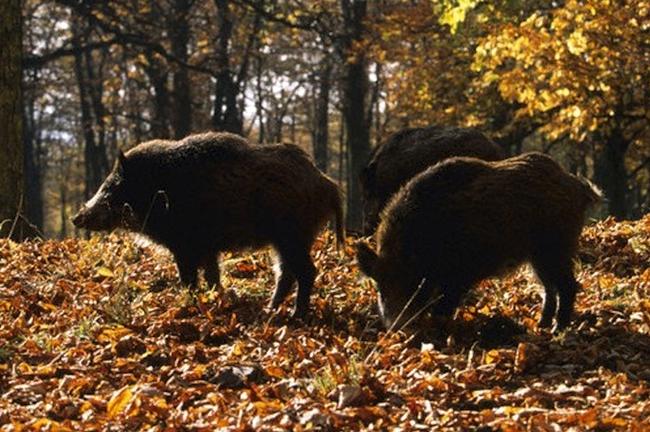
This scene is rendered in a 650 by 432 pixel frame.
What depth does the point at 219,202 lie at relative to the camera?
7133 millimetres

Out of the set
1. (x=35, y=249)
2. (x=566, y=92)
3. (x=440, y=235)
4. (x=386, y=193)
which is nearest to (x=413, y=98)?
(x=566, y=92)

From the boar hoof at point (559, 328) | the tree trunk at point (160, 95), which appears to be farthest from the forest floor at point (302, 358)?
the tree trunk at point (160, 95)

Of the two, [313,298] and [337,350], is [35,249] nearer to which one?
[313,298]

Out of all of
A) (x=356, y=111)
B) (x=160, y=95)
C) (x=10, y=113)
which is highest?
(x=160, y=95)

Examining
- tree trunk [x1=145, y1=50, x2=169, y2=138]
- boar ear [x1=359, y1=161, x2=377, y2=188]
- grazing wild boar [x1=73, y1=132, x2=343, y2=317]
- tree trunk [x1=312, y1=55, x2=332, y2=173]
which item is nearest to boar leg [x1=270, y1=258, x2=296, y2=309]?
grazing wild boar [x1=73, y1=132, x2=343, y2=317]

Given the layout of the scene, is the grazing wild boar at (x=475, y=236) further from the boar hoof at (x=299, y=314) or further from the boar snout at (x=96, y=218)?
the boar snout at (x=96, y=218)

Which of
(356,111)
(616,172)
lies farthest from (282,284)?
(356,111)

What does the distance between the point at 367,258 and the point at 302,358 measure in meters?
1.38

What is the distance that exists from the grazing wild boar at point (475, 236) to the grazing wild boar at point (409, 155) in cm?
293

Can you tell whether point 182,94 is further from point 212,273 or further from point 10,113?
point 212,273

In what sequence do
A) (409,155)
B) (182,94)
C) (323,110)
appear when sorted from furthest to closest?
(323,110), (182,94), (409,155)

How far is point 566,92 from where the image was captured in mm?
15758

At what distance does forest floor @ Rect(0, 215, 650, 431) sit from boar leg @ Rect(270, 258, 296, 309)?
139 millimetres

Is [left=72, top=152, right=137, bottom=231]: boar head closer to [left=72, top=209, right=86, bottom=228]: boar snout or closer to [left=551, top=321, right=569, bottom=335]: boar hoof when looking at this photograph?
[left=72, top=209, right=86, bottom=228]: boar snout
